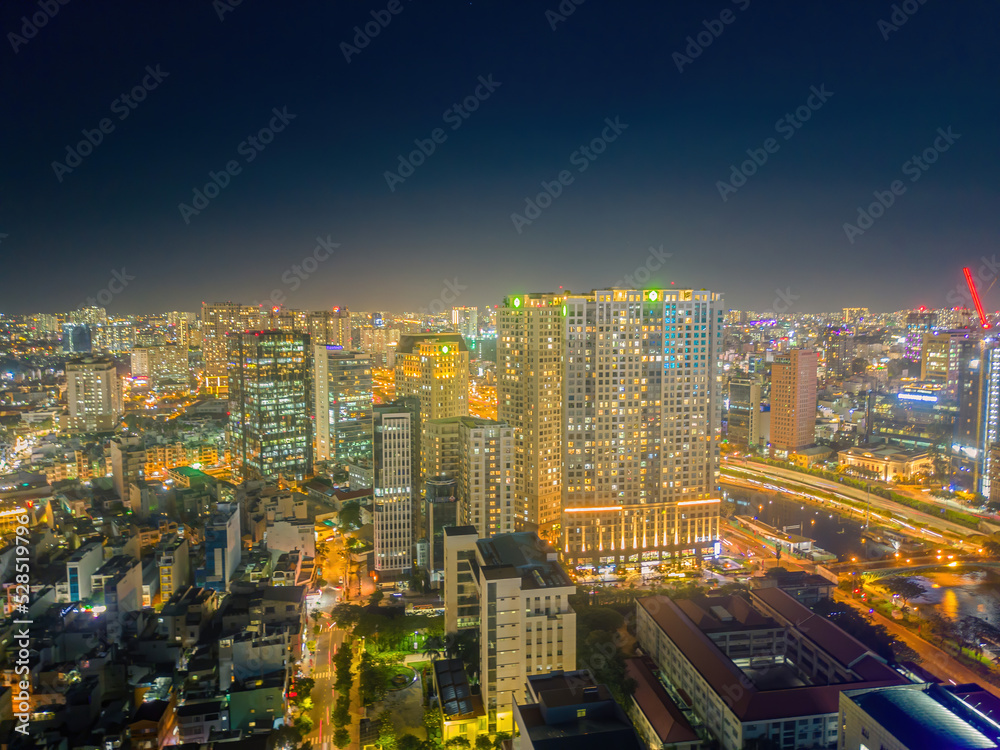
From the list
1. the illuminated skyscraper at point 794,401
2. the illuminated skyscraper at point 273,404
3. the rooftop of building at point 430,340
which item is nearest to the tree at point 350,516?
the illuminated skyscraper at point 273,404

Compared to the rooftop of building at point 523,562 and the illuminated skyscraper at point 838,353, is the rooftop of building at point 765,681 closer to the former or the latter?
the rooftop of building at point 523,562

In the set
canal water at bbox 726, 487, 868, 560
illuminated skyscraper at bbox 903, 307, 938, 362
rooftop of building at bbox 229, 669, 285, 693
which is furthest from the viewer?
illuminated skyscraper at bbox 903, 307, 938, 362

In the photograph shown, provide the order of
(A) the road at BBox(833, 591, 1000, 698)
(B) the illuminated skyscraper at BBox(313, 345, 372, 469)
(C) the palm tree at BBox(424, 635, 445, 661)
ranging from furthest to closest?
(B) the illuminated skyscraper at BBox(313, 345, 372, 469)
(C) the palm tree at BBox(424, 635, 445, 661)
(A) the road at BBox(833, 591, 1000, 698)

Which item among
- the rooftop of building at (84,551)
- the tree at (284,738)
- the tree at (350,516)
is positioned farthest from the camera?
the tree at (350,516)

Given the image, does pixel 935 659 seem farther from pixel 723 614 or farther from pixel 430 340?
pixel 430 340

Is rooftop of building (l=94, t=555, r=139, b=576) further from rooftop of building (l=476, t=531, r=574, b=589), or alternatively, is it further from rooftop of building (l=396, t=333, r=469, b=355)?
rooftop of building (l=396, t=333, r=469, b=355)

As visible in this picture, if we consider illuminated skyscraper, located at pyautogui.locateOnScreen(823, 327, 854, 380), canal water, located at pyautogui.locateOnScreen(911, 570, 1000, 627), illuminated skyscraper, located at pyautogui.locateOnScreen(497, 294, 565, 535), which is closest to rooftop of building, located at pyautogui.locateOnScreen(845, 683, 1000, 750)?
canal water, located at pyautogui.locateOnScreen(911, 570, 1000, 627)
